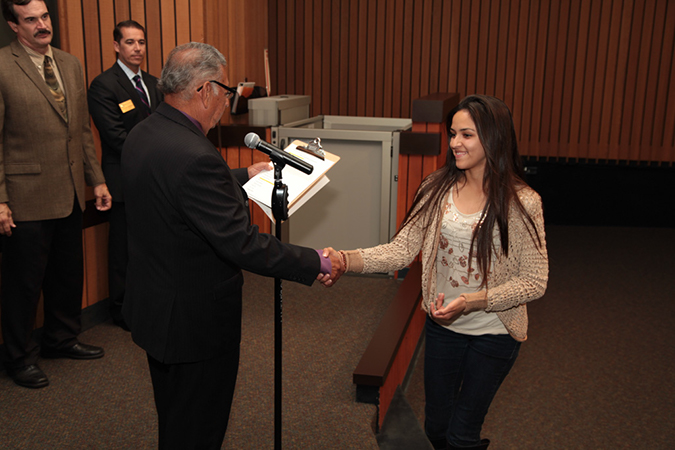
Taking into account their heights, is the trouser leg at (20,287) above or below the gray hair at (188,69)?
below

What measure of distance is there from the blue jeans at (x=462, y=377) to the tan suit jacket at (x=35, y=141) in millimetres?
1866

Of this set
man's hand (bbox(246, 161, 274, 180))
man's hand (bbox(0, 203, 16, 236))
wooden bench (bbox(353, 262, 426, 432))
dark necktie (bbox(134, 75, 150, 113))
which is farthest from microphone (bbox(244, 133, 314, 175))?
dark necktie (bbox(134, 75, 150, 113))

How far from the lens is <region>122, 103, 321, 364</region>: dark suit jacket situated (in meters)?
1.57

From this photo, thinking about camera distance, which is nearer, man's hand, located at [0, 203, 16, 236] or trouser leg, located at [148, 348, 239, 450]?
trouser leg, located at [148, 348, 239, 450]

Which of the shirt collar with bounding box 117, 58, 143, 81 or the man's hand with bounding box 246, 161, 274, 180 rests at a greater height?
the shirt collar with bounding box 117, 58, 143, 81

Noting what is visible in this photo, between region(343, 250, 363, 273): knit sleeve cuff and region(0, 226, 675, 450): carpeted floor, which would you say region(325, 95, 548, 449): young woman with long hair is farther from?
region(0, 226, 675, 450): carpeted floor

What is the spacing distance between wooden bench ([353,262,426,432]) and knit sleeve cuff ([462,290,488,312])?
0.82 metres

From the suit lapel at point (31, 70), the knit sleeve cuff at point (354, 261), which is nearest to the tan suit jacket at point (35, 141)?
the suit lapel at point (31, 70)

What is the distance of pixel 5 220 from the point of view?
263 centimetres

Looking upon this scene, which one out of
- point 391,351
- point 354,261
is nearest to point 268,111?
point 391,351

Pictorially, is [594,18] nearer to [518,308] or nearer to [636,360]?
[636,360]

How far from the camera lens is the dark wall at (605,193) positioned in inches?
260

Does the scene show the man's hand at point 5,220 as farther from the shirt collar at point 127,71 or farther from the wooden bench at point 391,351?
the wooden bench at point 391,351

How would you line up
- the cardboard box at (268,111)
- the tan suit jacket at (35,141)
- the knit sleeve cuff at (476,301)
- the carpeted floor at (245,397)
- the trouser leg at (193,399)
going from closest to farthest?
1. the trouser leg at (193,399)
2. the knit sleeve cuff at (476,301)
3. the carpeted floor at (245,397)
4. the tan suit jacket at (35,141)
5. the cardboard box at (268,111)
